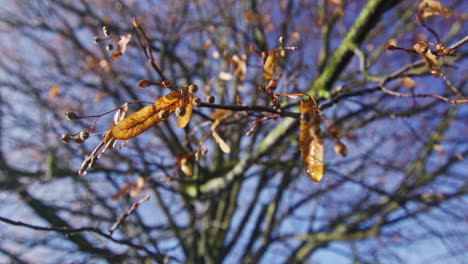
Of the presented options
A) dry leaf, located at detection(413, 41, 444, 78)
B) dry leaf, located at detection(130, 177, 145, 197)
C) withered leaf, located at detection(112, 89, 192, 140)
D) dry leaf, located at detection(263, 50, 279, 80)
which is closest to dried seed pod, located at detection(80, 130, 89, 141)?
withered leaf, located at detection(112, 89, 192, 140)

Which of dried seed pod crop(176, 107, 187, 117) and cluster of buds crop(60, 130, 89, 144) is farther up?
cluster of buds crop(60, 130, 89, 144)

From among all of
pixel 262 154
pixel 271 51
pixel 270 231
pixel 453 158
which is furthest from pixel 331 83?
pixel 453 158

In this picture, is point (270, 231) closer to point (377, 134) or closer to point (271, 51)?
point (377, 134)

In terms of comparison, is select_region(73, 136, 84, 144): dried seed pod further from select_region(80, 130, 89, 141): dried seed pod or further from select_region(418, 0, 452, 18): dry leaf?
select_region(418, 0, 452, 18): dry leaf

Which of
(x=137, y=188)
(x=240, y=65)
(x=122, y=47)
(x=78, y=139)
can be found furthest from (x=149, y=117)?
(x=137, y=188)

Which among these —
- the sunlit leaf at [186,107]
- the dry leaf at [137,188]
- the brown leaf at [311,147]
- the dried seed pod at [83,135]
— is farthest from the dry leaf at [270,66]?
the dry leaf at [137,188]

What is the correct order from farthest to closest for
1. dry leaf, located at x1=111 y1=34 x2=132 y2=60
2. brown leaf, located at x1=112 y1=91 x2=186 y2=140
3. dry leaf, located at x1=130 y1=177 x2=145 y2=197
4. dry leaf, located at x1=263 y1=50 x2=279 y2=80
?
dry leaf, located at x1=130 y1=177 x2=145 y2=197 → dry leaf, located at x1=111 y1=34 x2=132 y2=60 → dry leaf, located at x1=263 y1=50 x2=279 y2=80 → brown leaf, located at x1=112 y1=91 x2=186 y2=140

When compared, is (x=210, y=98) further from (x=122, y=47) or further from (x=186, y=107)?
(x=122, y=47)

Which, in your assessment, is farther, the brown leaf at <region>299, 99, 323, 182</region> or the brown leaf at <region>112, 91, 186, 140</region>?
the brown leaf at <region>299, 99, 323, 182</region>

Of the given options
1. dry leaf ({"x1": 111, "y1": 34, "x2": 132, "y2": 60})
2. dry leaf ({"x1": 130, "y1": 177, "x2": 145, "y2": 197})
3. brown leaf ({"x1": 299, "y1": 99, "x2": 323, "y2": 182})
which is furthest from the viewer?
dry leaf ({"x1": 130, "y1": 177, "x2": 145, "y2": 197})

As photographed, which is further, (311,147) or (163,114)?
(311,147)

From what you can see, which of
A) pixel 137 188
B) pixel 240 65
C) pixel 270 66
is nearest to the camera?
pixel 270 66
